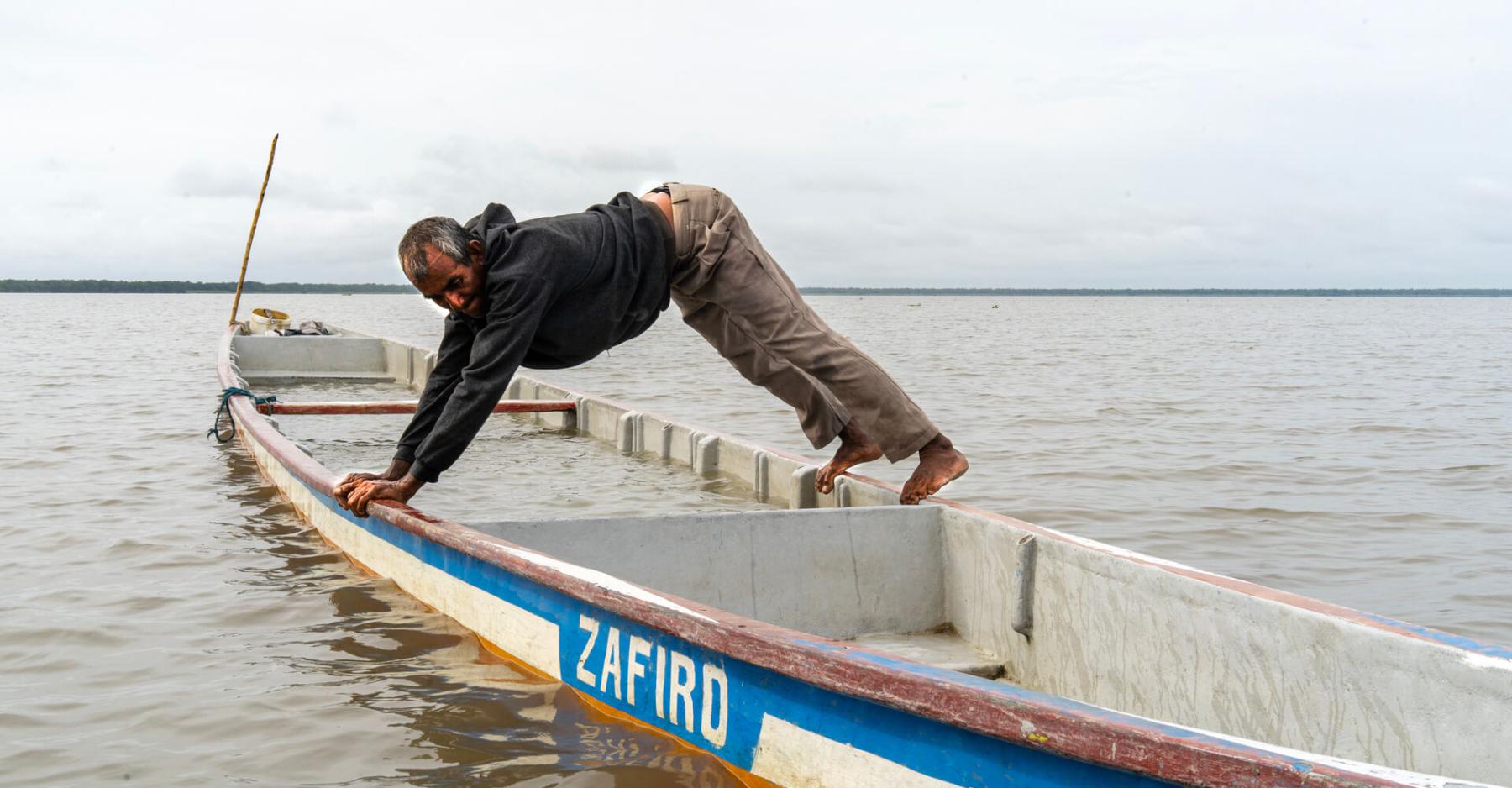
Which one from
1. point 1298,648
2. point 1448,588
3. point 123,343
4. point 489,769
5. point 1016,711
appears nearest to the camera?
point 1016,711

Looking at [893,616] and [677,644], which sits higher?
[677,644]

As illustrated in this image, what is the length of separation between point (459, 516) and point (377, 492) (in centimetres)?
310

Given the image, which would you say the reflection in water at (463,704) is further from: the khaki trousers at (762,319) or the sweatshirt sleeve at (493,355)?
the khaki trousers at (762,319)

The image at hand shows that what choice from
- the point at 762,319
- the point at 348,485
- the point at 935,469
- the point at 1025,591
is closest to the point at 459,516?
the point at 348,485

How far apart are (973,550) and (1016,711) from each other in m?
1.93

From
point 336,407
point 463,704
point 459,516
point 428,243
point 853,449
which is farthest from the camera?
point 336,407

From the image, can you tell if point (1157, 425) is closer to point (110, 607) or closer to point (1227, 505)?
point (1227, 505)

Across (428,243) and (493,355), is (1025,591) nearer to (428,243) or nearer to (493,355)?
(493,355)

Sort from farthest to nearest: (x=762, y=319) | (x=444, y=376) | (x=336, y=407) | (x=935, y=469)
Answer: (x=336, y=407) < (x=935, y=469) < (x=762, y=319) < (x=444, y=376)

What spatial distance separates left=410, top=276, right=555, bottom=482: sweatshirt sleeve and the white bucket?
14280mm

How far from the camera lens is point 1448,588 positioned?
17.7 ft

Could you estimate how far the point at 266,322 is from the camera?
680 inches

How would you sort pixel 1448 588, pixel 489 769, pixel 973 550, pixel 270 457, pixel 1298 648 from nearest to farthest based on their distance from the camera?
pixel 1298 648 → pixel 489 769 → pixel 973 550 → pixel 1448 588 → pixel 270 457

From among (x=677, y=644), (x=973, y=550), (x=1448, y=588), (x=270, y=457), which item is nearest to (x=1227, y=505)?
(x=1448, y=588)
